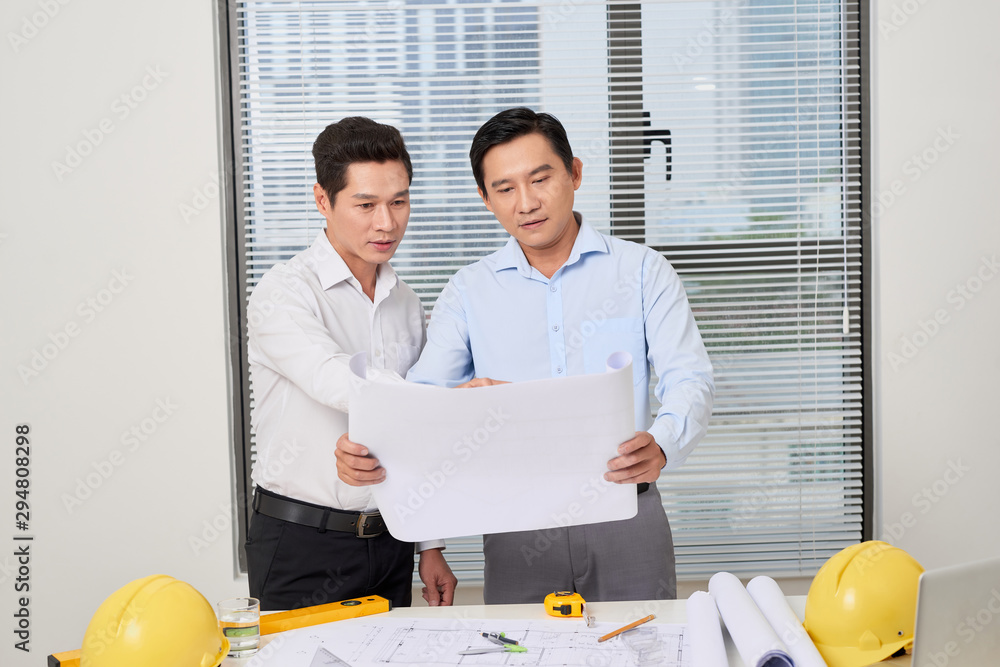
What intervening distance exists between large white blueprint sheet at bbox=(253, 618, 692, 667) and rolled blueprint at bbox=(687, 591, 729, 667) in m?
0.04

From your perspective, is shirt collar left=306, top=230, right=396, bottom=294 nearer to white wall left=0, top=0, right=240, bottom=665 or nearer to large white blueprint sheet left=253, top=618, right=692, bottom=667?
large white blueprint sheet left=253, top=618, right=692, bottom=667

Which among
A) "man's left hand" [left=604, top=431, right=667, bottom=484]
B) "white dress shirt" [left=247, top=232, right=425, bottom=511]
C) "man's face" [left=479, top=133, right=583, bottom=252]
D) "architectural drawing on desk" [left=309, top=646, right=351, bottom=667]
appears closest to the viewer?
"architectural drawing on desk" [left=309, top=646, right=351, bottom=667]

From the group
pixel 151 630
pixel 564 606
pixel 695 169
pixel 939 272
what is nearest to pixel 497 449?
pixel 564 606

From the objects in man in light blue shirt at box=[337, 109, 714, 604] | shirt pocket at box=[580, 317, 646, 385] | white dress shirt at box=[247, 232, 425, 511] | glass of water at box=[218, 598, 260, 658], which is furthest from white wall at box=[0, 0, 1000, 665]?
glass of water at box=[218, 598, 260, 658]

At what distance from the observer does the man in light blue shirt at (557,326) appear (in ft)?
5.87

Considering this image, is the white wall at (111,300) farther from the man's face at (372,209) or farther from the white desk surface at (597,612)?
the white desk surface at (597,612)

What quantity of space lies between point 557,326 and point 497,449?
0.62 meters

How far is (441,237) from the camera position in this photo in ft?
9.19

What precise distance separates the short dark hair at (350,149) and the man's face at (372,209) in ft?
0.05

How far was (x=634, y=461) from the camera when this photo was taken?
1.37 meters

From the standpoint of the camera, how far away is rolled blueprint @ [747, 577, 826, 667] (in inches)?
45.4

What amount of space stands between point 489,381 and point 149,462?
5.63 ft

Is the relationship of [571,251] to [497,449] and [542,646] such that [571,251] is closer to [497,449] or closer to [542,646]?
[497,449]

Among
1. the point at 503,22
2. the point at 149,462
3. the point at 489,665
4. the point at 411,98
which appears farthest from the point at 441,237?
the point at 489,665
